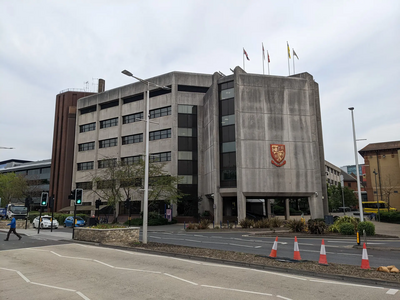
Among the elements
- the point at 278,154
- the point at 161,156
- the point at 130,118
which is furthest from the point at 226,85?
the point at 130,118

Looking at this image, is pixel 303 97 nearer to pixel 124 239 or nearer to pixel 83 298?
pixel 124 239

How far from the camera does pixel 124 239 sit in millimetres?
18531

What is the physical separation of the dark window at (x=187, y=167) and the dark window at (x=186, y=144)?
195 cm

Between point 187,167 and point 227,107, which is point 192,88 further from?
point 187,167

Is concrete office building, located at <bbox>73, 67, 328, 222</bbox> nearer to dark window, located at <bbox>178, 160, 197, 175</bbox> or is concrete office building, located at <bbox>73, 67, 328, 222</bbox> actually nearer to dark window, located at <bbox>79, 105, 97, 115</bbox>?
dark window, located at <bbox>178, 160, 197, 175</bbox>

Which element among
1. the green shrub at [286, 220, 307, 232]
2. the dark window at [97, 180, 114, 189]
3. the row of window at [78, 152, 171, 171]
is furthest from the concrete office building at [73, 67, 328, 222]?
the green shrub at [286, 220, 307, 232]

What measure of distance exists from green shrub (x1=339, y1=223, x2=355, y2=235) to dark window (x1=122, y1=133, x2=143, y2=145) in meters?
34.6

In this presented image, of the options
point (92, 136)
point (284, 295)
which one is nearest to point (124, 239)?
point (284, 295)

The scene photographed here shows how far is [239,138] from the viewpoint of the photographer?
3759cm

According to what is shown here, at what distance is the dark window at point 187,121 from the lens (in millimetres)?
47844

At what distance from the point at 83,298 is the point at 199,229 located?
972 inches

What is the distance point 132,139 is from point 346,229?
3710cm

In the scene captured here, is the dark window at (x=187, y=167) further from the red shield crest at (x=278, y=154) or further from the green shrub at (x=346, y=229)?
the green shrub at (x=346, y=229)

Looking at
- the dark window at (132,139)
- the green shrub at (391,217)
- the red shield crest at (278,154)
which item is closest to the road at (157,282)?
the red shield crest at (278,154)
